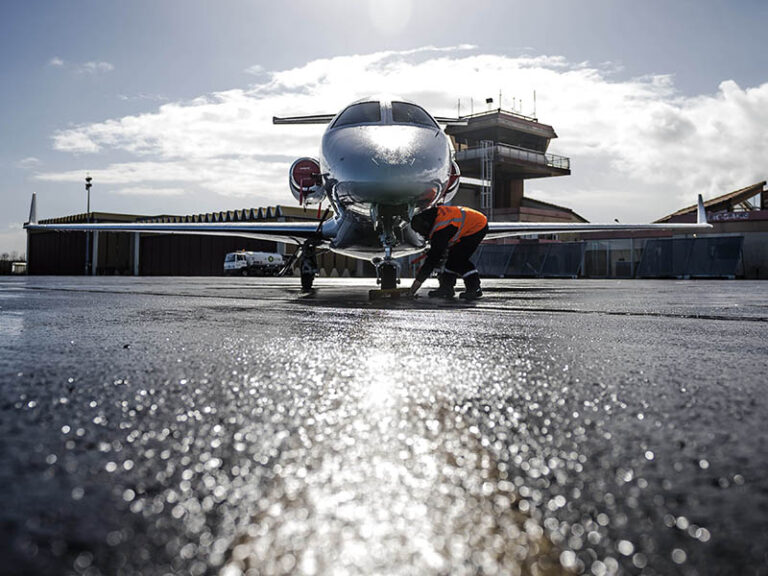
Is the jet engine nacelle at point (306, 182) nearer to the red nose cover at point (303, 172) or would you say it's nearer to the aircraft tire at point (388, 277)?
the red nose cover at point (303, 172)

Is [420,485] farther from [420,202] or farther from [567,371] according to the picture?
[420,202]

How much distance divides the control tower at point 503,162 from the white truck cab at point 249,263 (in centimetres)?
2327

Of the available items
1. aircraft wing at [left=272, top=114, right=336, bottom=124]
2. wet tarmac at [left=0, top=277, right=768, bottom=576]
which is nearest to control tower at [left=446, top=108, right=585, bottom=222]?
aircraft wing at [left=272, top=114, right=336, bottom=124]

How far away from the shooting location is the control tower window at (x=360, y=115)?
10.6 m

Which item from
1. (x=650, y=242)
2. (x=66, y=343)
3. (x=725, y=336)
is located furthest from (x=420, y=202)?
(x=650, y=242)

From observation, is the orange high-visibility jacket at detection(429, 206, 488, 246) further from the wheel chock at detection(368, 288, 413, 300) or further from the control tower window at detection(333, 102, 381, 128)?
the control tower window at detection(333, 102, 381, 128)

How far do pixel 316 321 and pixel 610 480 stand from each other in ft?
12.3

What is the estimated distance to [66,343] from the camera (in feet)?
10.5

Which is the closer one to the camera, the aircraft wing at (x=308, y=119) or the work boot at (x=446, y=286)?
the work boot at (x=446, y=286)

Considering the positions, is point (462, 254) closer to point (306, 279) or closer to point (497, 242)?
point (306, 279)

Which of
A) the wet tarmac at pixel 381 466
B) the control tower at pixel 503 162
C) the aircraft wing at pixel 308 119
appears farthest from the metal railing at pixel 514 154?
the wet tarmac at pixel 381 466

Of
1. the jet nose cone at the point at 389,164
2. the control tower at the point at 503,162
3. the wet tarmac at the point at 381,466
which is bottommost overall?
the wet tarmac at the point at 381,466

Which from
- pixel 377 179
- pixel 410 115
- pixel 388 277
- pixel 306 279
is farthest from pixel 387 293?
pixel 306 279

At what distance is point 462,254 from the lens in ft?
29.4
